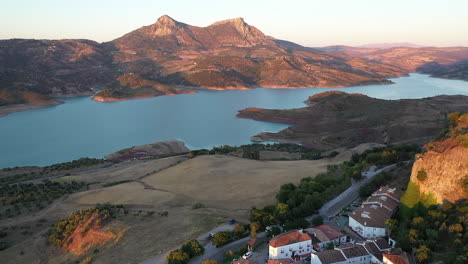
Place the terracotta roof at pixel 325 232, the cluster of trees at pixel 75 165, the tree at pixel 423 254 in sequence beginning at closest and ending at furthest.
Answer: the tree at pixel 423 254 → the terracotta roof at pixel 325 232 → the cluster of trees at pixel 75 165

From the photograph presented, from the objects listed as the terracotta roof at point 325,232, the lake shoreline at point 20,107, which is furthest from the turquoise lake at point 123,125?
the terracotta roof at point 325,232

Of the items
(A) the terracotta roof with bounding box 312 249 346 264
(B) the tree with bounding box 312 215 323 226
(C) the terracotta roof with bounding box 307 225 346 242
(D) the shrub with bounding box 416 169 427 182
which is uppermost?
(D) the shrub with bounding box 416 169 427 182

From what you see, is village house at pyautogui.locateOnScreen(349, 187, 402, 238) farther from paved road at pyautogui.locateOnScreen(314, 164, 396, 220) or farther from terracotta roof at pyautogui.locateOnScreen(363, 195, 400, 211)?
paved road at pyautogui.locateOnScreen(314, 164, 396, 220)

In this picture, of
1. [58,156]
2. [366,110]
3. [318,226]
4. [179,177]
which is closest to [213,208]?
[318,226]

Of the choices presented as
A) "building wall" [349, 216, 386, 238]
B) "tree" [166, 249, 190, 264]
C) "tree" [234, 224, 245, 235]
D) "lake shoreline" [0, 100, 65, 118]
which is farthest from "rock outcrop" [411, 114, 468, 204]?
"lake shoreline" [0, 100, 65, 118]

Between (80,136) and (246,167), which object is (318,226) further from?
(80,136)

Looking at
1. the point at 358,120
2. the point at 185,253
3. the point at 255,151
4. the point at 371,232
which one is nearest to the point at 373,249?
the point at 371,232

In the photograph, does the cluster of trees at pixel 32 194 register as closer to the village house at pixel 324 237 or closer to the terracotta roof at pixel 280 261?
the terracotta roof at pixel 280 261
